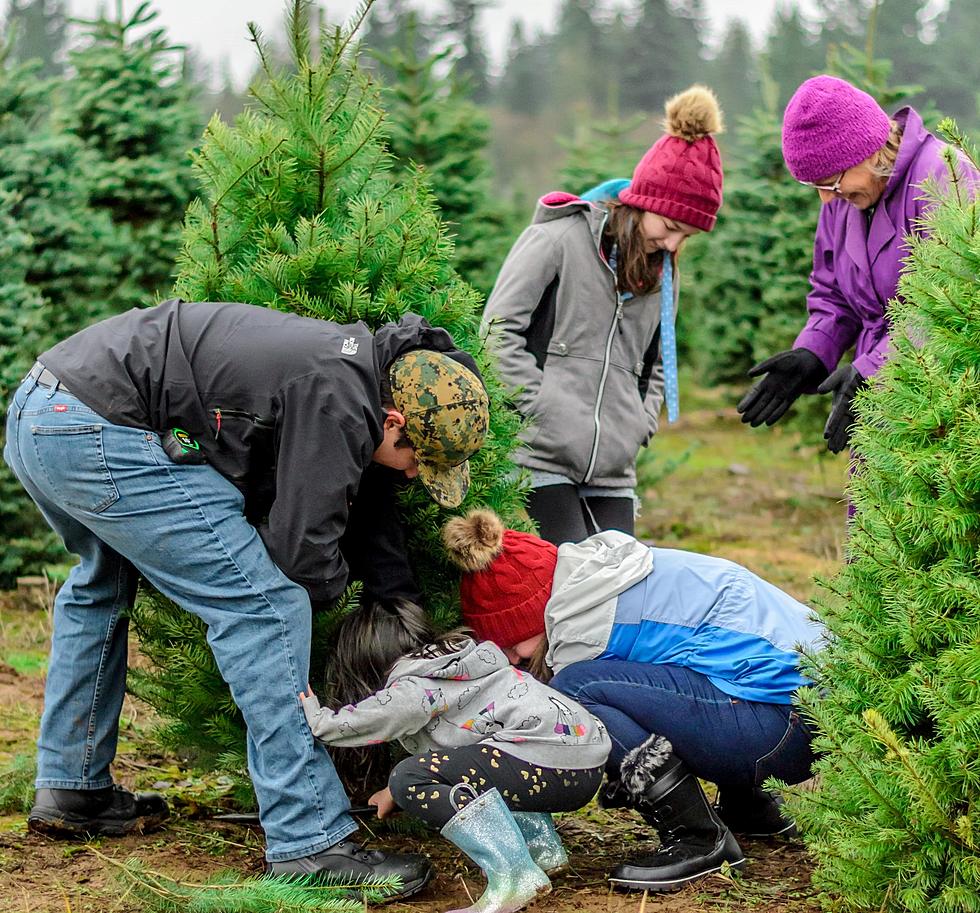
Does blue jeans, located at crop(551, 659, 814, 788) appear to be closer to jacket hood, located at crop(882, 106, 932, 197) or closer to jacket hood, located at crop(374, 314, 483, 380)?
jacket hood, located at crop(374, 314, 483, 380)

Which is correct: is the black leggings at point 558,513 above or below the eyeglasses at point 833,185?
below

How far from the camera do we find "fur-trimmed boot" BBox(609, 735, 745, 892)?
317 cm

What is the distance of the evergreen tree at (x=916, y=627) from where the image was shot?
8.34ft

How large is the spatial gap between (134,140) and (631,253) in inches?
185

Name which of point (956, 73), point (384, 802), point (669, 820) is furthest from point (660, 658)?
point (956, 73)

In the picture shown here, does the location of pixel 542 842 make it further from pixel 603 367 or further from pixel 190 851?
pixel 603 367

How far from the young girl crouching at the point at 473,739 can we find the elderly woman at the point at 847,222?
140 cm

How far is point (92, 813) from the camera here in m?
3.56

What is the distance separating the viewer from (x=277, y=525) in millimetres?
2904

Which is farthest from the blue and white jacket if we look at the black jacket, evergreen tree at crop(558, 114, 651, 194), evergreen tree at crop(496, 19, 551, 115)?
evergreen tree at crop(496, 19, 551, 115)

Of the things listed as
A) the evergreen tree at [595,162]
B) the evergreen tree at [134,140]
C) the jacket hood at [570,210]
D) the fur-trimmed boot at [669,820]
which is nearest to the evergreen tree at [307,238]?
the fur-trimmed boot at [669,820]

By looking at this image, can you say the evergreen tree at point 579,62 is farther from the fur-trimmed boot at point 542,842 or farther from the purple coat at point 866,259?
the fur-trimmed boot at point 542,842

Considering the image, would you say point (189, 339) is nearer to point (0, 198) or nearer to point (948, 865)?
point (948, 865)

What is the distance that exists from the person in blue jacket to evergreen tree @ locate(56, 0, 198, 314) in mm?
4727
